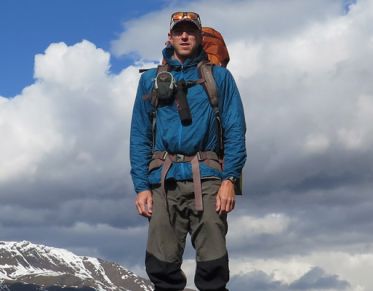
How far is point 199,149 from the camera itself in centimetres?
977

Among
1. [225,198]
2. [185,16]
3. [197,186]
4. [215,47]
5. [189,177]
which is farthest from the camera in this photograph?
[215,47]

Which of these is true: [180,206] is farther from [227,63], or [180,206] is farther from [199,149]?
[227,63]

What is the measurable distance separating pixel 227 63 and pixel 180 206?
2.87 m

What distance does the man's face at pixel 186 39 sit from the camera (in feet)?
33.1

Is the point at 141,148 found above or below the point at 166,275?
above

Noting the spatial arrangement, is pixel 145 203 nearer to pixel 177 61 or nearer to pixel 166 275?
pixel 166 275

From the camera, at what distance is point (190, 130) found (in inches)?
383

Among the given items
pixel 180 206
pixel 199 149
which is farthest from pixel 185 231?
pixel 199 149

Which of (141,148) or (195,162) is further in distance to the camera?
(141,148)

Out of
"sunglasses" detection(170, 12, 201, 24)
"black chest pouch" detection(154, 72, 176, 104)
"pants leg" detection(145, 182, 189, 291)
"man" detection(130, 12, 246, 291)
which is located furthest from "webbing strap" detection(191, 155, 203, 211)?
"sunglasses" detection(170, 12, 201, 24)

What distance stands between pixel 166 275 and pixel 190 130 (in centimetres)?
193

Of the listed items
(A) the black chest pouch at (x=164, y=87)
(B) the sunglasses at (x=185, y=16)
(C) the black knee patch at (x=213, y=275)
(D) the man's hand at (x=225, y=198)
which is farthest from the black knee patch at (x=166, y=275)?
(B) the sunglasses at (x=185, y=16)

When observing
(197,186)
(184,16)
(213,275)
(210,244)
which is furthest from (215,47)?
(213,275)

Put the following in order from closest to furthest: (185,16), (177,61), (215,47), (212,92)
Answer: (212,92), (185,16), (177,61), (215,47)
